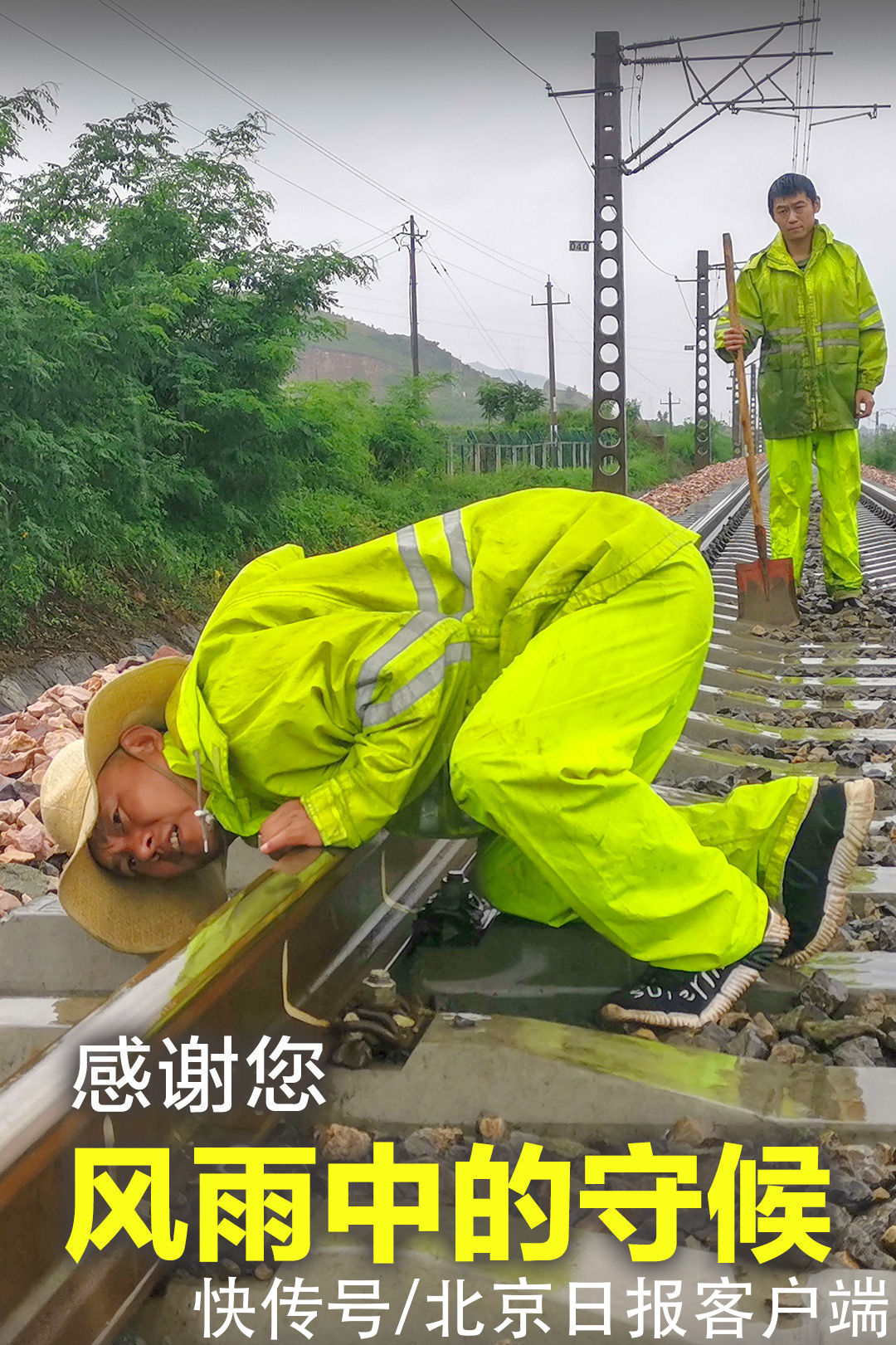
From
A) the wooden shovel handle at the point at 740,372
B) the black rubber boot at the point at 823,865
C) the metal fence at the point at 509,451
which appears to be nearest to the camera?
the black rubber boot at the point at 823,865

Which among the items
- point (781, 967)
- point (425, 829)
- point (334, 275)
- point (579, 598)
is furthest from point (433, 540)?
point (334, 275)

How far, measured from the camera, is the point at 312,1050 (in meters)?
1.95

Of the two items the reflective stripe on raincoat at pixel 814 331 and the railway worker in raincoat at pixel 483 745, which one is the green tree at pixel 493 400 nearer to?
the reflective stripe on raincoat at pixel 814 331

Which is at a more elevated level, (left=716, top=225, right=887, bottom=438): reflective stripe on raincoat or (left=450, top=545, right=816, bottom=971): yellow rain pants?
(left=716, top=225, right=887, bottom=438): reflective stripe on raincoat

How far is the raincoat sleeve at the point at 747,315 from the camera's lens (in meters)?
6.82

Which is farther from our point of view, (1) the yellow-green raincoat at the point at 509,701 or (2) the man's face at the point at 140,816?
(2) the man's face at the point at 140,816

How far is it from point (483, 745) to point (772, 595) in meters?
4.73

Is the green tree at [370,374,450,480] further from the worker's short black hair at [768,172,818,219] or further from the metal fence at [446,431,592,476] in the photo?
the worker's short black hair at [768,172,818,219]

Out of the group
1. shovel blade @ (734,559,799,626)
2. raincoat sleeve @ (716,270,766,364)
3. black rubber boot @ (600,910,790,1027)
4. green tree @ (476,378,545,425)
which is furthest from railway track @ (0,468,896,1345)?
green tree @ (476,378,545,425)

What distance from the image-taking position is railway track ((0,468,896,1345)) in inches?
53.6

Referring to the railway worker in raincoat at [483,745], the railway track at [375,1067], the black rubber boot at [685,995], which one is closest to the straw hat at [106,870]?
the railway worker in raincoat at [483,745]

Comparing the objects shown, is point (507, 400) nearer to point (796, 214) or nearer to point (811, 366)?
point (811, 366)

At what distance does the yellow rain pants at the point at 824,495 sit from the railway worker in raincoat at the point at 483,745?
15.5ft

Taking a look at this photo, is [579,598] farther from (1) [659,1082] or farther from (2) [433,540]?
(1) [659,1082]
